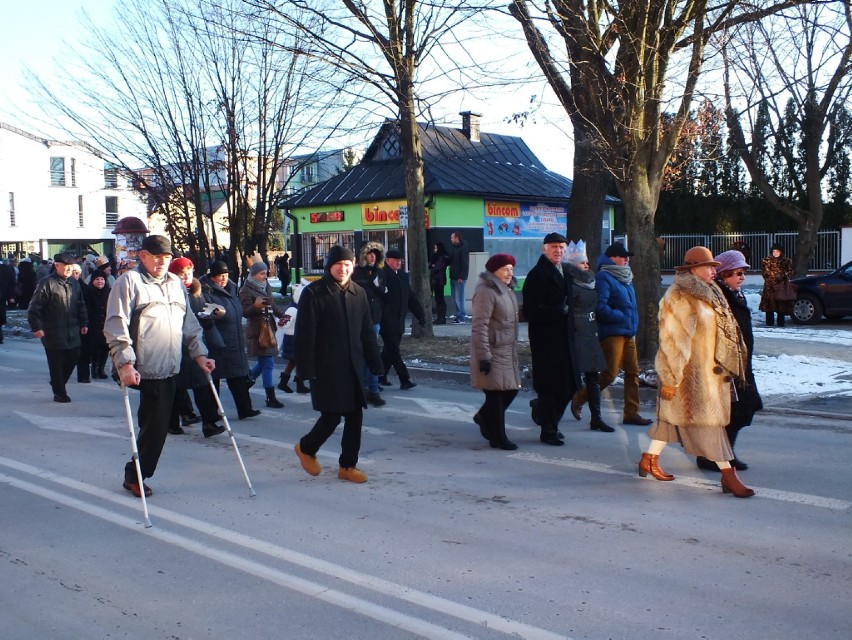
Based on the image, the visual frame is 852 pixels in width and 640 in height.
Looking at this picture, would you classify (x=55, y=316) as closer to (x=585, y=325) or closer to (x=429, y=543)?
(x=585, y=325)

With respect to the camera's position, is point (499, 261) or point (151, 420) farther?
point (499, 261)

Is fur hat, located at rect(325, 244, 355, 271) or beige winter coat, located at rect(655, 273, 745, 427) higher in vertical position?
fur hat, located at rect(325, 244, 355, 271)

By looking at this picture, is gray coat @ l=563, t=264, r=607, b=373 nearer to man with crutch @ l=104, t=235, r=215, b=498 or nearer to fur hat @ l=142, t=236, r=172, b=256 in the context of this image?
man with crutch @ l=104, t=235, r=215, b=498

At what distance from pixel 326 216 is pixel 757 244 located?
51.0 ft

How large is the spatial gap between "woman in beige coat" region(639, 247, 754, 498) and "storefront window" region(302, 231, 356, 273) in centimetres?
2539

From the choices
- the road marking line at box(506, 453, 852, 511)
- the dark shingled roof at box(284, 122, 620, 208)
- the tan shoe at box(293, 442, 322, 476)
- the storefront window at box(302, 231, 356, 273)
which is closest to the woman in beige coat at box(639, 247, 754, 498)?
the road marking line at box(506, 453, 852, 511)

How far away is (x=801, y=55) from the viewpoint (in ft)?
77.0

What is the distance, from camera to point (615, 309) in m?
8.98

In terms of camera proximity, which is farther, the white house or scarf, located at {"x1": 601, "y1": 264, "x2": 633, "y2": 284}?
the white house

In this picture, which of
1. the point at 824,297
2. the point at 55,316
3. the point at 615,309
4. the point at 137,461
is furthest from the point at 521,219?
the point at 137,461

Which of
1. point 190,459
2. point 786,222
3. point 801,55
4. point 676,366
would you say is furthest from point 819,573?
point 786,222

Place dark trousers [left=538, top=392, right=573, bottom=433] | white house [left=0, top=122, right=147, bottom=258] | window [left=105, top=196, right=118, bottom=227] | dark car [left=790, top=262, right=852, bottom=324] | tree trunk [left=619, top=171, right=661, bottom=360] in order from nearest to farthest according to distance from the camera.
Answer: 1. dark trousers [left=538, top=392, right=573, bottom=433]
2. tree trunk [left=619, top=171, right=661, bottom=360]
3. dark car [left=790, top=262, right=852, bottom=324]
4. white house [left=0, top=122, right=147, bottom=258]
5. window [left=105, top=196, right=118, bottom=227]

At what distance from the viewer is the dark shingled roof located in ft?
95.2

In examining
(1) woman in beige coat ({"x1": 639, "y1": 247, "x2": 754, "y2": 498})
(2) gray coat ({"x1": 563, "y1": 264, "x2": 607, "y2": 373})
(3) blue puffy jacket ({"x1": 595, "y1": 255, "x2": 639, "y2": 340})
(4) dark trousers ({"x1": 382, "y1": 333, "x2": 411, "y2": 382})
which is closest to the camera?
(1) woman in beige coat ({"x1": 639, "y1": 247, "x2": 754, "y2": 498})
